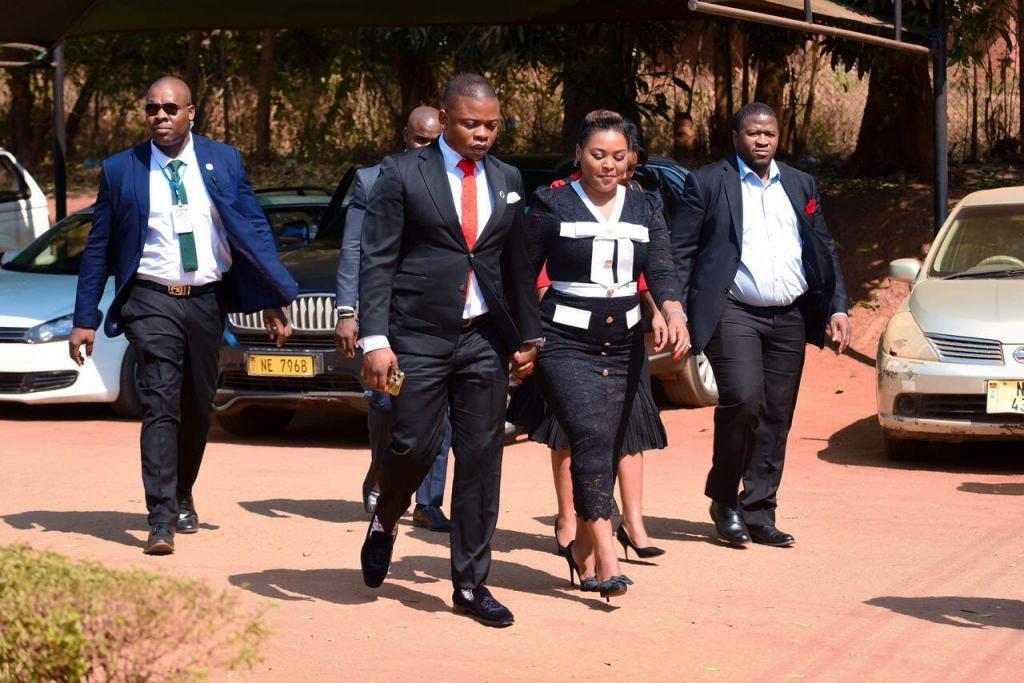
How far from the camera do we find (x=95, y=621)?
4418 mm

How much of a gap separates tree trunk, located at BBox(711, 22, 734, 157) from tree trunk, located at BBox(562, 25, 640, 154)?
9.37 feet

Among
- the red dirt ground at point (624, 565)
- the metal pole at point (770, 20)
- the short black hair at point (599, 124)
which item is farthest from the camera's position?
the metal pole at point (770, 20)

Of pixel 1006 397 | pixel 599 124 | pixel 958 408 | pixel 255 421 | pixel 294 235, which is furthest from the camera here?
pixel 294 235

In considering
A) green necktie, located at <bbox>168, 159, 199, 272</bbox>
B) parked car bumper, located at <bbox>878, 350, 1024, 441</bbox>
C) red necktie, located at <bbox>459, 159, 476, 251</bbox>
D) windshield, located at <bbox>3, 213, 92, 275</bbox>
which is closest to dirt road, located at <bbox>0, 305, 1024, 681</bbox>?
parked car bumper, located at <bbox>878, 350, 1024, 441</bbox>

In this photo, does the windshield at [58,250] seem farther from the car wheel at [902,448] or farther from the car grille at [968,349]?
the car grille at [968,349]

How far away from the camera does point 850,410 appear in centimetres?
1327

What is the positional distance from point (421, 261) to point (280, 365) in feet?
16.2

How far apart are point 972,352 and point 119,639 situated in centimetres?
705

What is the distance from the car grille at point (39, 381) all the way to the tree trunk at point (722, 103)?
32.7ft

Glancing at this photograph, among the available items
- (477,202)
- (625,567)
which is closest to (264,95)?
(625,567)

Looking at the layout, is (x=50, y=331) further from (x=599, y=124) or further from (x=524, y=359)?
(x=524, y=359)

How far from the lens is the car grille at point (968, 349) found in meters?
10.3

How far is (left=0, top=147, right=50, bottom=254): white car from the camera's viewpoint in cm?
1739

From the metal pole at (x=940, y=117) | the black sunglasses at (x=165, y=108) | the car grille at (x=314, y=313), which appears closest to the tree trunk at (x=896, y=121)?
the metal pole at (x=940, y=117)
